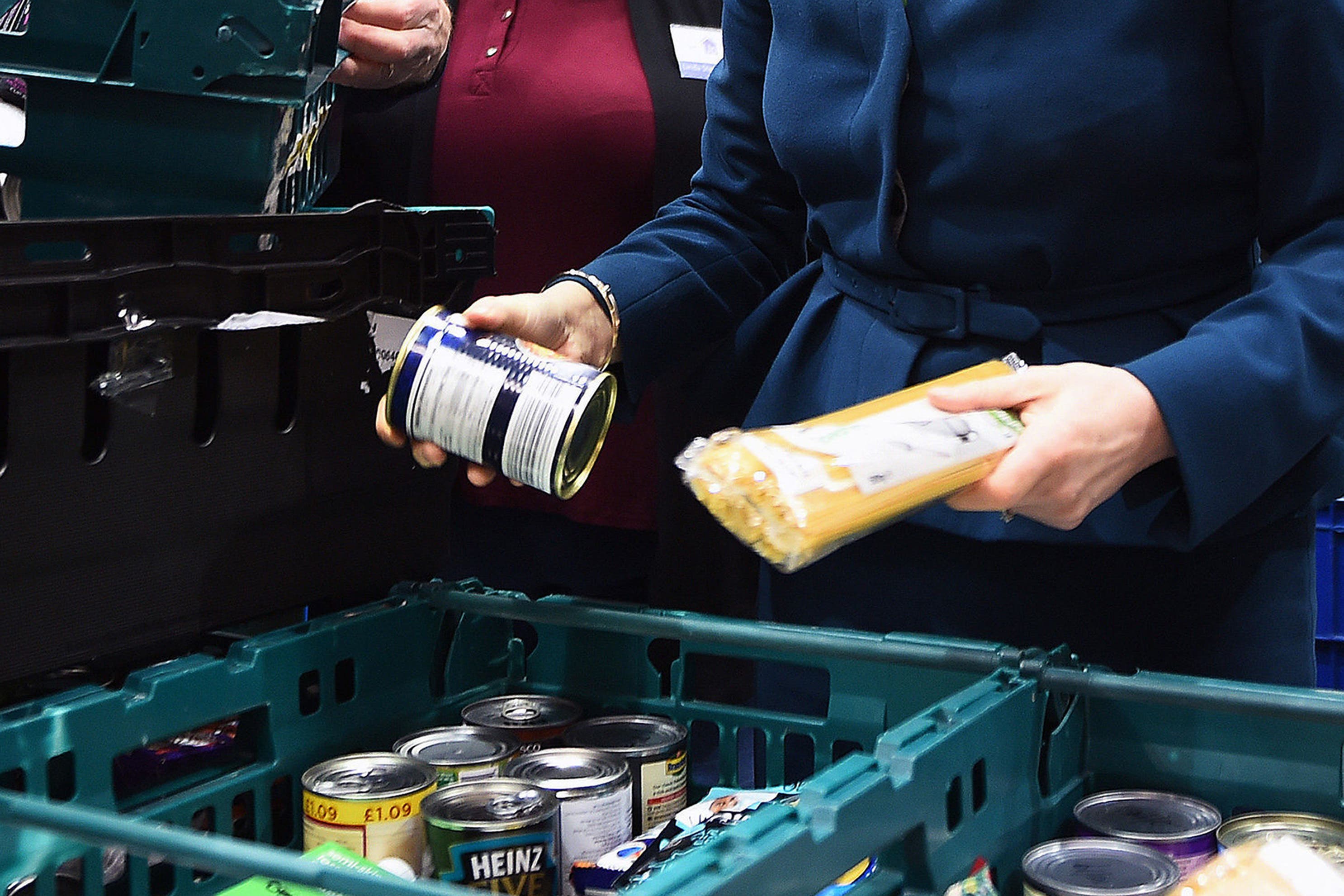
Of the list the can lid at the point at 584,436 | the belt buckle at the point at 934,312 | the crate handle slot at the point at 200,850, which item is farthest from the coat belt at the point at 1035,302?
the crate handle slot at the point at 200,850

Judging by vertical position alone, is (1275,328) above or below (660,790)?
above

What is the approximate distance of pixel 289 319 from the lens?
48.8 inches

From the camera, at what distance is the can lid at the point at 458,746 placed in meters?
1.21

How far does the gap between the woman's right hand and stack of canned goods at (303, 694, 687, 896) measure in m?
0.22

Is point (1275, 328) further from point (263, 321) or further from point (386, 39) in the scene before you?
point (386, 39)

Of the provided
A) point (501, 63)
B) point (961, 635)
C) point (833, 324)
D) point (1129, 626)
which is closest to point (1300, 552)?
point (1129, 626)

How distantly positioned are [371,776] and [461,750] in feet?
0.33

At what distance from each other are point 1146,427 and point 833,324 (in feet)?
1.38

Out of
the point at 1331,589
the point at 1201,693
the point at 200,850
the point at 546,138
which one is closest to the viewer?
the point at 200,850

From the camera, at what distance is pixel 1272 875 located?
2.61 feet

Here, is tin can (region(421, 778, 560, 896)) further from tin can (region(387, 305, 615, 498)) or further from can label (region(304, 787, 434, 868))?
tin can (region(387, 305, 615, 498))

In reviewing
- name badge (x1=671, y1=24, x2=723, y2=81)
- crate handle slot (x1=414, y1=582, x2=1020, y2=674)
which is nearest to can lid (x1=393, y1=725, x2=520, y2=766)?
crate handle slot (x1=414, y1=582, x2=1020, y2=674)

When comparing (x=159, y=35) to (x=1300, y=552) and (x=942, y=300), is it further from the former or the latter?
(x=1300, y=552)

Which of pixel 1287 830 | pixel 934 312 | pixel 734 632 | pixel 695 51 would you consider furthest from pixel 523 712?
pixel 695 51
